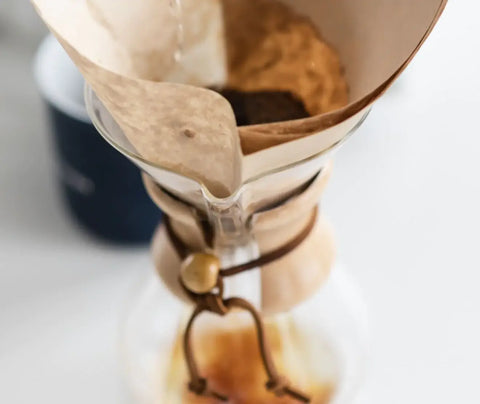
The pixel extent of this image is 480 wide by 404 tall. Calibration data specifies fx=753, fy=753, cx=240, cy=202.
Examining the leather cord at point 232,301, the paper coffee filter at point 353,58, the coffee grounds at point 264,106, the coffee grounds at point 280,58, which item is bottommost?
the leather cord at point 232,301

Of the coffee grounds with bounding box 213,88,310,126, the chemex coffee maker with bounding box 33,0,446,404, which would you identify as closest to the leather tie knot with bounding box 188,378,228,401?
the chemex coffee maker with bounding box 33,0,446,404

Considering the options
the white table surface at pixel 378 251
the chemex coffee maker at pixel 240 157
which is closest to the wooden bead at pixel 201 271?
the chemex coffee maker at pixel 240 157

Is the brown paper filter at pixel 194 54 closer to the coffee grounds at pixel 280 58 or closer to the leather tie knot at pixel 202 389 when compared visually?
the coffee grounds at pixel 280 58

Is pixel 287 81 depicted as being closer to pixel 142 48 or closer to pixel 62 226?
pixel 142 48

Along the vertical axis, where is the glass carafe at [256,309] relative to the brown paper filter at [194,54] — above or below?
below

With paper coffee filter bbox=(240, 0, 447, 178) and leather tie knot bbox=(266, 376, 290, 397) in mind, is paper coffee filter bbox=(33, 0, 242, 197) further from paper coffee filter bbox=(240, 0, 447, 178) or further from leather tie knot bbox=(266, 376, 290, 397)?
leather tie knot bbox=(266, 376, 290, 397)
